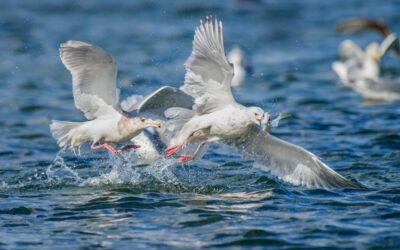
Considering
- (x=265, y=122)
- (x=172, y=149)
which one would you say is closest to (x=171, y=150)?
(x=172, y=149)

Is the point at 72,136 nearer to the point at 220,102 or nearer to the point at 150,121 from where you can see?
the point at 150,121

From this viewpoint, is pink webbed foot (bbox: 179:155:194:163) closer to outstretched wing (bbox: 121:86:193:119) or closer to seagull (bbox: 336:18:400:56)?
outstretched wing (bbox: 121:86:193:119)

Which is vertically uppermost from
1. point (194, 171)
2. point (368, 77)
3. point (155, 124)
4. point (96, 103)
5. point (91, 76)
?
point (368, 77)

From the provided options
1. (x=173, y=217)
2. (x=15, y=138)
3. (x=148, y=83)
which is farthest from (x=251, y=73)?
(x=173, y=217)

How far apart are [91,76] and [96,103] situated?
394mm

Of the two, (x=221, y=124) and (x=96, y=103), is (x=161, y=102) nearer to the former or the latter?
(x=96, y=103)

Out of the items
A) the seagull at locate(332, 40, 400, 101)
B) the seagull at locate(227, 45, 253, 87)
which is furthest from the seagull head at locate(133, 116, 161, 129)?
the seagull at locate(227, 45, 253, 87)

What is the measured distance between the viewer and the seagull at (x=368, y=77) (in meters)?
13.0

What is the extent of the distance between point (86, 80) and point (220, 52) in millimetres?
1678

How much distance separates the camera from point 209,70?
676cm

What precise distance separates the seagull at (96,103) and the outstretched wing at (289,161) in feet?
4.36

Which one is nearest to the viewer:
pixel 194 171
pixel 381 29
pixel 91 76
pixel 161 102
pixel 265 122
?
pixel 265 122

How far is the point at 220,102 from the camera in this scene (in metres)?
7.03

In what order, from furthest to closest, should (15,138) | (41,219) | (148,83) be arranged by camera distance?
(148,83) < (15,138) < (41,219)
